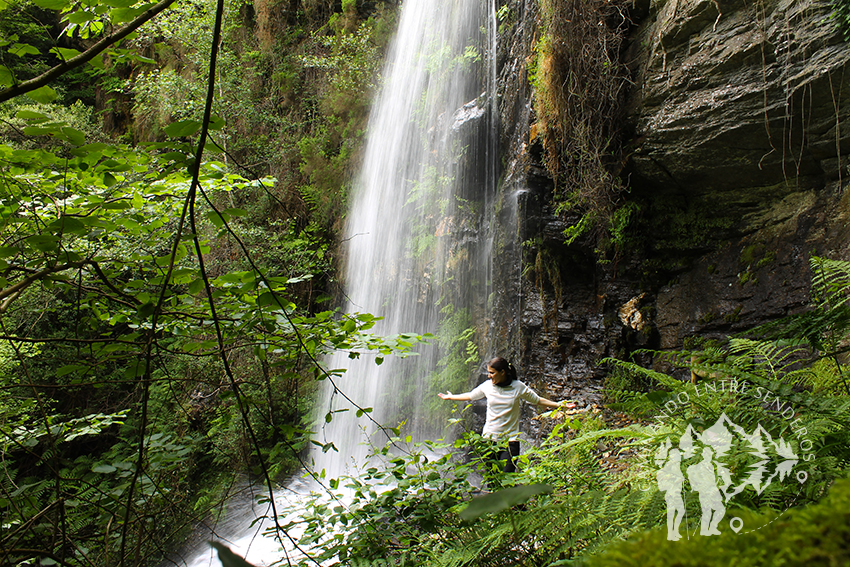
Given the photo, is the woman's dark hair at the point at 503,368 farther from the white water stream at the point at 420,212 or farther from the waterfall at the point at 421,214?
the waterfall at the point at 421,214

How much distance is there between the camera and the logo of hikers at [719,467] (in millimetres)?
1225

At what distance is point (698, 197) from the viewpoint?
5086mm

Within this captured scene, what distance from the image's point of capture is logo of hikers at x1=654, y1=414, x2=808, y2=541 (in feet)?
4.02

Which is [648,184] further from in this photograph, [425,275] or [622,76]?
[425,275]

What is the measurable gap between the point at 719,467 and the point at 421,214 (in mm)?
7930

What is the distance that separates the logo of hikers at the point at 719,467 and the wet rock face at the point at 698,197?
3434 millimetres

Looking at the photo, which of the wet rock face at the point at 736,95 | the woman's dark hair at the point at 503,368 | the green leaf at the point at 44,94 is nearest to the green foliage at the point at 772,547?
the green leaf at the point at 44,94

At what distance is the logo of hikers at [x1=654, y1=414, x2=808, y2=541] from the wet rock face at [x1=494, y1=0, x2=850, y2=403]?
11.3 ft

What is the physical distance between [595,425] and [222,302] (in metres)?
3.64

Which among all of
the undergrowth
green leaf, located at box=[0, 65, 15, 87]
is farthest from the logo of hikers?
green leaf, located at box=[0, 65, 15, 87]

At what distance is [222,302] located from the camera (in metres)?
2.10

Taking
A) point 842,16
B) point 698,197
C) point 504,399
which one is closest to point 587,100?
→ point 698,197

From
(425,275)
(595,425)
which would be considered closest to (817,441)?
(595,425)

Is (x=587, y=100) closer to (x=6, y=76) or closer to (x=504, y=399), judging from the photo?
(x=504, y=399)
